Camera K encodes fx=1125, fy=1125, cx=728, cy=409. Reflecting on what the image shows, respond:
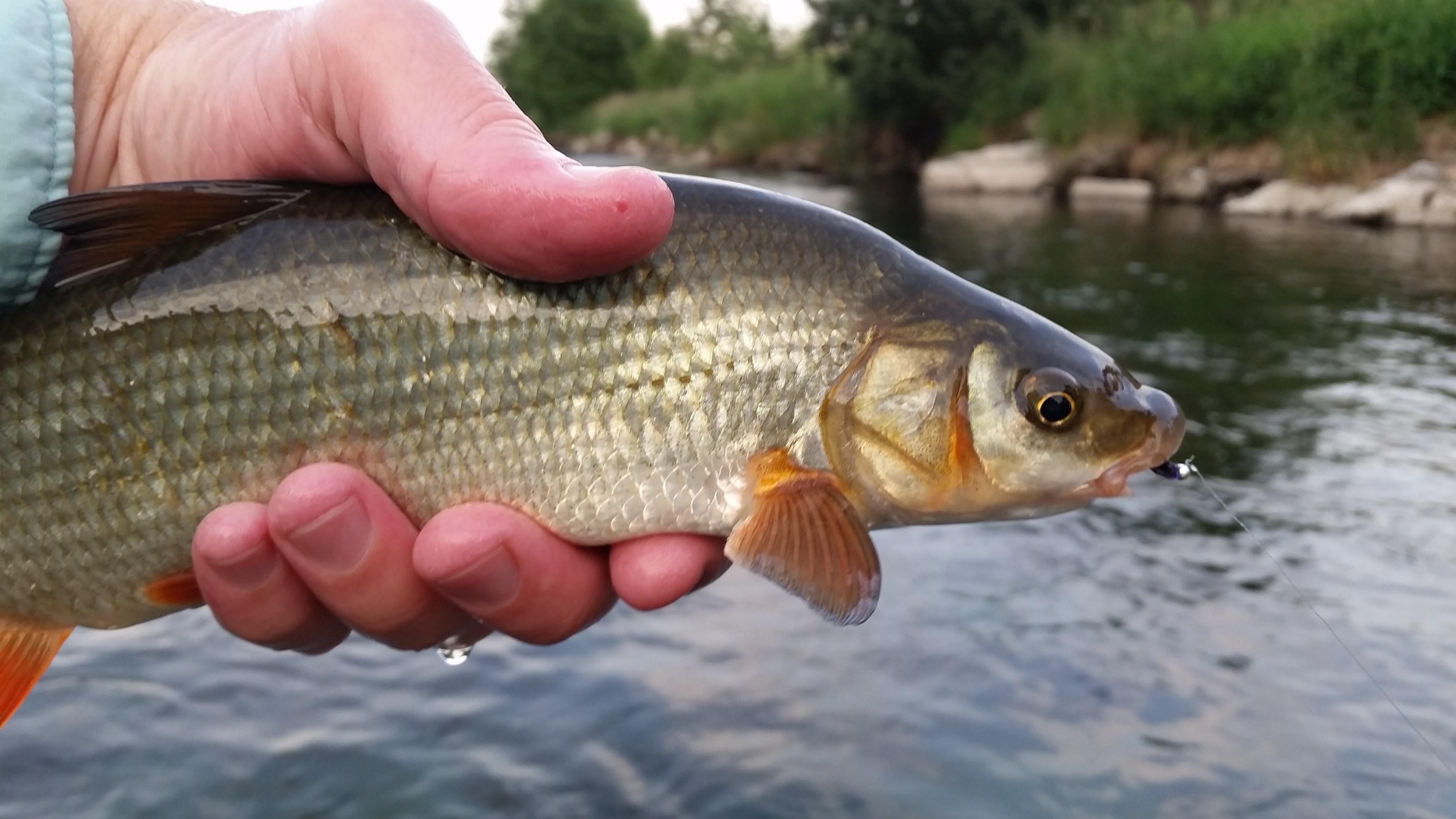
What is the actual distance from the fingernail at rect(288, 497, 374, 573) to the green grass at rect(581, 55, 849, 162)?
158 feet

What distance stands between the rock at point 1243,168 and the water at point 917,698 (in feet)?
70.2

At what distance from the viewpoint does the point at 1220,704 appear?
5660mm

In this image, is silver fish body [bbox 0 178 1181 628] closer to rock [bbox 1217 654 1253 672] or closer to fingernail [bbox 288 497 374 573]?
fingernail [bbox 288 497 374 573]

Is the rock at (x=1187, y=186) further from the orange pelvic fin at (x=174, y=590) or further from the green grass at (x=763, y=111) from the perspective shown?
the orange pelvic fin at (x=174, y=590)

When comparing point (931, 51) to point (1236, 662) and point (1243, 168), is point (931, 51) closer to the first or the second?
point (1243, 168)

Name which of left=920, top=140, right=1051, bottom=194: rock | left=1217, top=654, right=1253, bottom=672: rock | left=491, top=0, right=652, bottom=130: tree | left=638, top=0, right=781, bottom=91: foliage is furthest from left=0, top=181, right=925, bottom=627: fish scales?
left=491, top=0, right=652, bottom=130: tree

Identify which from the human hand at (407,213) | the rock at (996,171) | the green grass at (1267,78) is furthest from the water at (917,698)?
the rock at (996,171)

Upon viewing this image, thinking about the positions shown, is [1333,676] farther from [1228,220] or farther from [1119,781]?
[1228,220]

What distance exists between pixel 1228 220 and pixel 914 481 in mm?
25185

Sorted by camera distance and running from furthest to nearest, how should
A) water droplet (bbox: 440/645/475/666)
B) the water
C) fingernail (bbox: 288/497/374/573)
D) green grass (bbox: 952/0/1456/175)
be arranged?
green grass (bbox: 952/0/1456/175)
the water
water droplet (bbox: 440/645/475/666)
fingernail (bbox: 288/497/374/573)

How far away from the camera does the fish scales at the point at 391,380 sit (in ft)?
8.55

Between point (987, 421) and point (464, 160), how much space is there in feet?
4.40

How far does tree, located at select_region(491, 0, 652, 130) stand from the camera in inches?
3829

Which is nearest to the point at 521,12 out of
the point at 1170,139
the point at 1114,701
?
the point at 1170,139
